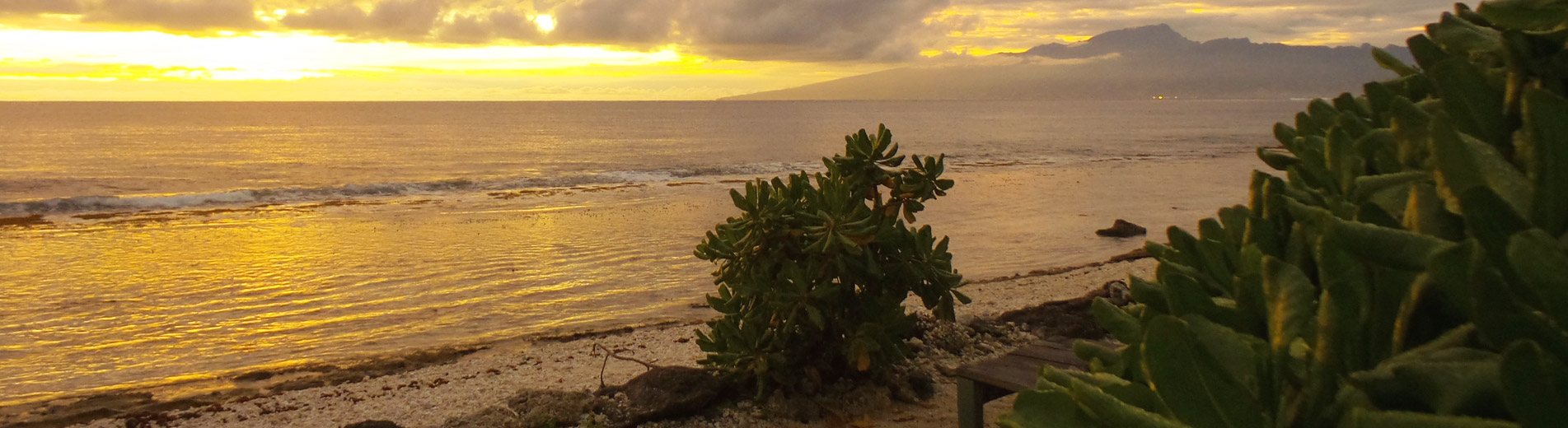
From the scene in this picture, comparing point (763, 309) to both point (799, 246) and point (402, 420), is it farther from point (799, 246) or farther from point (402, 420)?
point (402, 420)

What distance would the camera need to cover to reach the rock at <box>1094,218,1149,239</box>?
1470 cm

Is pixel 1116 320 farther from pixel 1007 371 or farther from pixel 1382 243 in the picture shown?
pixel 1007 371

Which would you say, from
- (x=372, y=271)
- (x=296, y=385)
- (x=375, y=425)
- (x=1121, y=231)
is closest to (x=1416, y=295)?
(x=375, y=425)

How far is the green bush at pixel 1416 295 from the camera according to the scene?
600mm

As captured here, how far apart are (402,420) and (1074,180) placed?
22787mm

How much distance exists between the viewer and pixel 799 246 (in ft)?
18.3

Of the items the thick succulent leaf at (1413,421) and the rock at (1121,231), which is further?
the rock at (1121,231)

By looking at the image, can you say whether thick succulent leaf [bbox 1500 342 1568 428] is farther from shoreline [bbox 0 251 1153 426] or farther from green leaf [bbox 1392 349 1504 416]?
shoreline [bbox 0 251 1153 426]

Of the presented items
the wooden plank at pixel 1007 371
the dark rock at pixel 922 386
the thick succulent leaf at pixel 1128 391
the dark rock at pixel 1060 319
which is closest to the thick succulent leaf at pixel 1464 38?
the thick succulent leaf at pixel 1128 391

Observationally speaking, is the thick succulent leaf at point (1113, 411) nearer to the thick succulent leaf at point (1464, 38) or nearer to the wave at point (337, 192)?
the thick succulent leaf at point (1464, 38)

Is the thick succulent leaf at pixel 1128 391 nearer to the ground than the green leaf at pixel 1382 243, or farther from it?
nearer to the ground

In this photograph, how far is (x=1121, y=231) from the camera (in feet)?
48.3

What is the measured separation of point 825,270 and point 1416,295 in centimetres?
488

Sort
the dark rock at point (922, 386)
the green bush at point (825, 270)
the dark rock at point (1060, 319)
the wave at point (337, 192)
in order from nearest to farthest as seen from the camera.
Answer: the green bush at point (825, 270) < the dark rock at point (922, 386) < the dark rock at point (1060, 319) < the wave at point (337, 192)
